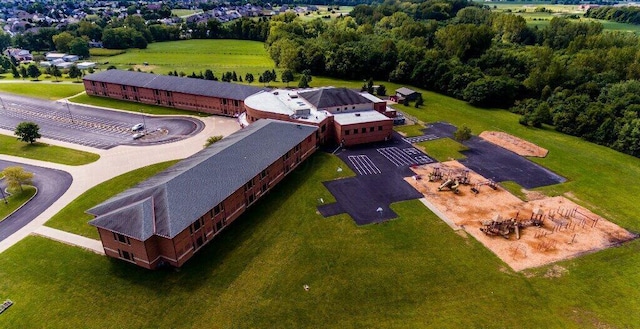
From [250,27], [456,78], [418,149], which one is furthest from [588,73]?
[250,27]

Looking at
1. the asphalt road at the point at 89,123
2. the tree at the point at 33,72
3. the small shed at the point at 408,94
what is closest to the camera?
the asphalt road at the point at 89,123

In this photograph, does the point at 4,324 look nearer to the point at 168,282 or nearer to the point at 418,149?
the point at 168,282

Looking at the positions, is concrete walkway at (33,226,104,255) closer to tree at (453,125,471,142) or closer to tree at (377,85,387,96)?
tree at (453,125,471,142)

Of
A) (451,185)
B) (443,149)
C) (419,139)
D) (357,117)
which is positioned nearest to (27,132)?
(357,117)

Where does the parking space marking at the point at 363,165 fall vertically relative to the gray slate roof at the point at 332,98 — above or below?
below

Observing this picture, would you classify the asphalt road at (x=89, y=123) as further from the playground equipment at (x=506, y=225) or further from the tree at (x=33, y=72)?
the playground equipment at (x=506, y=225)

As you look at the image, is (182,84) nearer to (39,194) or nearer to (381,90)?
(39,194)

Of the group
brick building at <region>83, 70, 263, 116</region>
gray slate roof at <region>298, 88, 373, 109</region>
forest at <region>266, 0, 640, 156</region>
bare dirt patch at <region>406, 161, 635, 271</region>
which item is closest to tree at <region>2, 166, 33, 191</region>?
brick building at <region>83, 70, 263, 116</region>

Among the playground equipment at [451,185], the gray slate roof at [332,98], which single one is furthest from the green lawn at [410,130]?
the playground equipment at [451,185]
